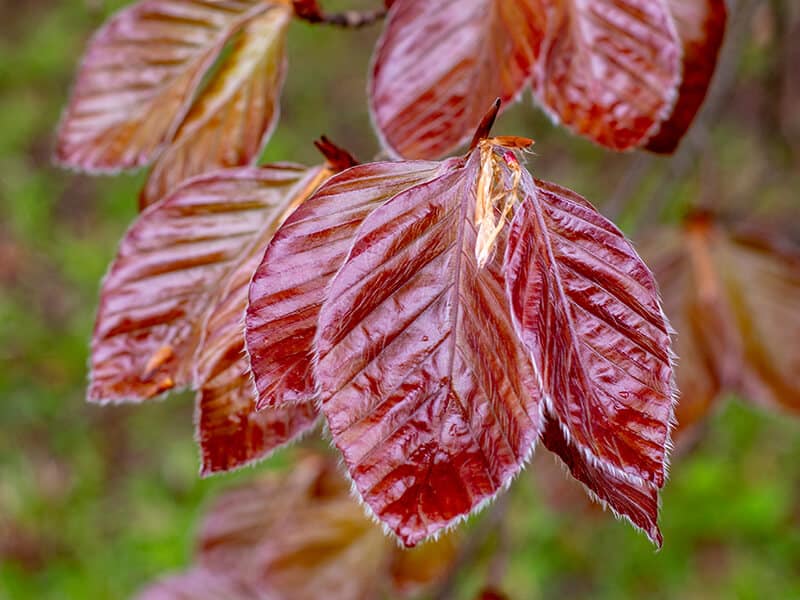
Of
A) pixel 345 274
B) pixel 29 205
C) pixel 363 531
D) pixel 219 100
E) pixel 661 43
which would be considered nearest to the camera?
pixel 345 274

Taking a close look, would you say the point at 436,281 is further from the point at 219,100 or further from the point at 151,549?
the point at 151,549

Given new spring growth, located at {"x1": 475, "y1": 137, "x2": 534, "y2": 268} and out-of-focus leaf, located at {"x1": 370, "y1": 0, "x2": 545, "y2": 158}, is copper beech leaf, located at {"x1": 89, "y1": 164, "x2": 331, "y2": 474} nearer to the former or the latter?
out-of-focus leaf, located at {"x1": 370, "y1": 0, "x2": 545, "y2": 158}

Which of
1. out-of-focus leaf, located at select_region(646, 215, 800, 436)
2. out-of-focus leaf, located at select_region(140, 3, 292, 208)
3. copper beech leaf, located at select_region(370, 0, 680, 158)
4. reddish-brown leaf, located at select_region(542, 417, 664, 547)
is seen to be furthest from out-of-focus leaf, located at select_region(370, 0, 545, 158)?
out-of-focus leaf, located at select_region(646, 215, 800, 436)

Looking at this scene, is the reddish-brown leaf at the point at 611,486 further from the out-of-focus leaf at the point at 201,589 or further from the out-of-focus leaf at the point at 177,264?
the out-of-focus leaf at the point at 201,589

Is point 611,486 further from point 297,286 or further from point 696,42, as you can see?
point 696,42

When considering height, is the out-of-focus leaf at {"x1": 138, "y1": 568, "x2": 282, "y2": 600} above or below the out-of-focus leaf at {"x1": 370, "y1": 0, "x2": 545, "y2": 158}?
below

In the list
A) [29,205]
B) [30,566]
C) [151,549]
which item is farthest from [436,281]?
[29,205]

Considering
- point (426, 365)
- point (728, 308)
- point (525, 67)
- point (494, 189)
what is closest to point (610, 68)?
point (525, 67)

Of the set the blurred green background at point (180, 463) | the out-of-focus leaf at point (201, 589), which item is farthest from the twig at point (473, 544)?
the blurred green background at point (180, 463)
